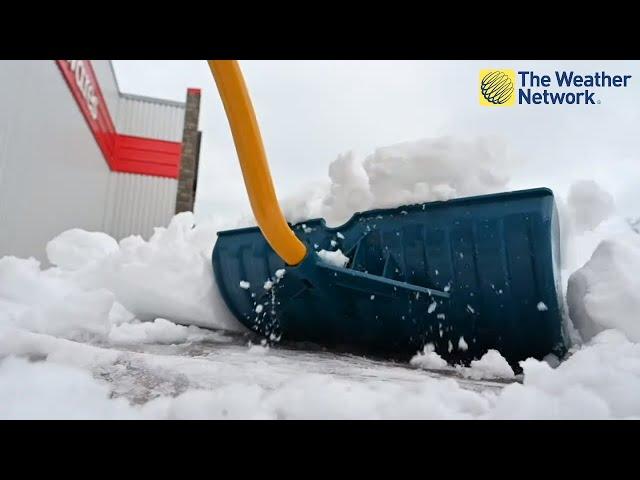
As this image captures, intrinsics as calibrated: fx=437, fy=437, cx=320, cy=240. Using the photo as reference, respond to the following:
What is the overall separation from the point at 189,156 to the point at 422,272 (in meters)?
6.27

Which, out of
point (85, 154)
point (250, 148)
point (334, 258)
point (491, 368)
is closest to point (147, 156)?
point (85, 154)

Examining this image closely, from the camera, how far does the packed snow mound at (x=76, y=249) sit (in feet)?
9.89

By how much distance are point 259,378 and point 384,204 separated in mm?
918

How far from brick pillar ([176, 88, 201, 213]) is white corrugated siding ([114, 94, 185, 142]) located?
0.13m

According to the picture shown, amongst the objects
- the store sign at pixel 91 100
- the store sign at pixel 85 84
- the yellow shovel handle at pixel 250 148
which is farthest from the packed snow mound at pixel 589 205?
the store sign at pixel 85 84

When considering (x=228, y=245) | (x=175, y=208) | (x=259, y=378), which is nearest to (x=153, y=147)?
(x=175, y=208)

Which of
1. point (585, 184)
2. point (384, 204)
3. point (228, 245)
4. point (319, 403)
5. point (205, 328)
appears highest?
point (585, 184)

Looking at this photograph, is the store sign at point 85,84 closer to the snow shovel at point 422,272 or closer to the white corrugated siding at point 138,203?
the white corrugated siding at point 138,203

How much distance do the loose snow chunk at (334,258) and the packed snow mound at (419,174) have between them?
0.87 feet

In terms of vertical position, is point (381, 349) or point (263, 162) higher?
point (263, 162)

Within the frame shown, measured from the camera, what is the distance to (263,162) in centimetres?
130

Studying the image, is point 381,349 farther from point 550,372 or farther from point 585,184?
point 585,184

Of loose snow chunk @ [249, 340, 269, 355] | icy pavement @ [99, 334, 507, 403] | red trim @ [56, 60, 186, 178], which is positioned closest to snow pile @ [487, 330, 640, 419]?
icy pavement @ [99, 334, 507, 403]

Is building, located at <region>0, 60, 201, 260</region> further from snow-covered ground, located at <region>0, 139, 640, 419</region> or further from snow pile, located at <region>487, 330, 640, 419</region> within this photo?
snow pile, located at <region>487, 330, 640, 419</region>
